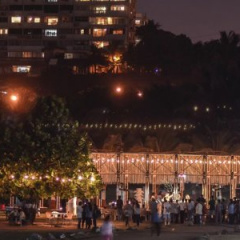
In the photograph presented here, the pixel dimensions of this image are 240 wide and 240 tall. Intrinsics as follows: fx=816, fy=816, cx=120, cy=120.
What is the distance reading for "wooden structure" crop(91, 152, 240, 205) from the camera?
48.5m

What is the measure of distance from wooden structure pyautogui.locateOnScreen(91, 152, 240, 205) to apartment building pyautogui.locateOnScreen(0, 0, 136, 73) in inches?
4018

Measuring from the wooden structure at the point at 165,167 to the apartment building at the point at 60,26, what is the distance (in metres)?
102

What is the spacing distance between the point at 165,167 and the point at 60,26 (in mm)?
108862

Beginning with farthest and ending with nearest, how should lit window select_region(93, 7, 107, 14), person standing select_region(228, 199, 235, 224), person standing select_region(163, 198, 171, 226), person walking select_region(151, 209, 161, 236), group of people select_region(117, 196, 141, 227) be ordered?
1. lit window select_region(93, 7, 107, 14)
2. person standing select_region(228, 199, 235, 224)
3. person standing select_region(163, 198, 171, 226)
4. group of people select_region(117, 196, 141, 227)
5. person walking select_region(151, 209, 161, 236)

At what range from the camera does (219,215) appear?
141 feet

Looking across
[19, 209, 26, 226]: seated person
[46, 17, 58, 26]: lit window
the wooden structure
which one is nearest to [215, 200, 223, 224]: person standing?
the wooden structure

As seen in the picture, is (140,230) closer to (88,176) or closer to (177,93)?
(88,176)

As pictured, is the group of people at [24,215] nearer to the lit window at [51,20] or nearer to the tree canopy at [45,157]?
the tree canopy at [45,157]

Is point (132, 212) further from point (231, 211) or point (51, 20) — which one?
point (51, 20)

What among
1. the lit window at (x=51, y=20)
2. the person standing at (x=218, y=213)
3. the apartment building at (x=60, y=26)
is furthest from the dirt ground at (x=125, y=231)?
the lit window at (x=51, y=20)

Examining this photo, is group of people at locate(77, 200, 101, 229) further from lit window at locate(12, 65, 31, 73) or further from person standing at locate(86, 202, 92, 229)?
lit window at locate(12, 65, 31, 73)

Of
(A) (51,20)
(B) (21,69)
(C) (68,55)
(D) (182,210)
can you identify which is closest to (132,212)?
(D) (182,210)

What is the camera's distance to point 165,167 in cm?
4903

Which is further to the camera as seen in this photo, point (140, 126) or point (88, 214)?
point (140, 126)
